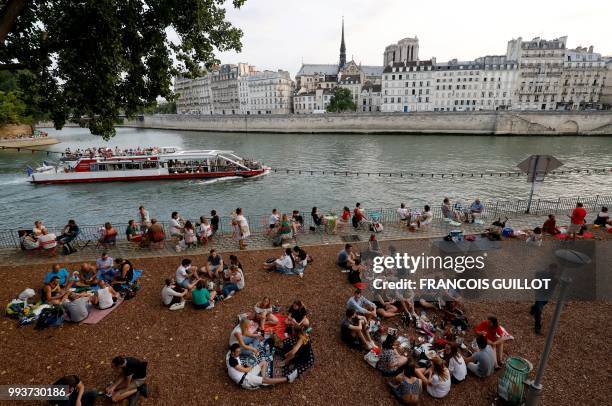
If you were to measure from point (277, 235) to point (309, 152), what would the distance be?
37.5 m

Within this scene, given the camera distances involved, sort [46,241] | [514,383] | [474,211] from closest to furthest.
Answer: [514,383] < [46,241] < [474,211]

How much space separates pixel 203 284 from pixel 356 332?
385cm

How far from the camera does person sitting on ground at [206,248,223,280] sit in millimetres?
9422

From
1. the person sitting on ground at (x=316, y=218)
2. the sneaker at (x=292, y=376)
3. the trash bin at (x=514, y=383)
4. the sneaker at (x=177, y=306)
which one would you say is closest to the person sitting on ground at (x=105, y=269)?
the sneaker at (x=177, y=306)

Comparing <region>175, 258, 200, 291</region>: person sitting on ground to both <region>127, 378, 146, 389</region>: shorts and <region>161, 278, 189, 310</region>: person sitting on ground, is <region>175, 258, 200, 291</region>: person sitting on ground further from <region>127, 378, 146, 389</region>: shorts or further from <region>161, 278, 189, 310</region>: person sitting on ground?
<region>127, 378, 146, 389</region>: shorts

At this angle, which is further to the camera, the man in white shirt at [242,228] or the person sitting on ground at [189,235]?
the man in white shirt at [242,228]

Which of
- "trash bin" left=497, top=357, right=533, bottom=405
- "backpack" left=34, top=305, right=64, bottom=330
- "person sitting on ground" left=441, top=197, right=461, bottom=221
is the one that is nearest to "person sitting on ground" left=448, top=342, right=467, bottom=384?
"trash bin" left=497, top=357, right=533, bottom=405

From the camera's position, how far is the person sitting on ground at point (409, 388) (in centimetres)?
538

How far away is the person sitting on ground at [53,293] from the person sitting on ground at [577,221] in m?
15.7

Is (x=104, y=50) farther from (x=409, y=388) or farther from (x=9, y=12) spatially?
(x=409, y=388)

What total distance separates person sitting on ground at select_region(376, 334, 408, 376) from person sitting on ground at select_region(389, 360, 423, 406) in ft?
1.48

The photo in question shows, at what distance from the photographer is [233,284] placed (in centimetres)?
877

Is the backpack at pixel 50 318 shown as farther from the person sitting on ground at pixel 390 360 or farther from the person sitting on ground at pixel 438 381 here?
the person sitting on ground at pixel 438 381

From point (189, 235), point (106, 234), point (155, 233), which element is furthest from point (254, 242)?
point (106, 234)
